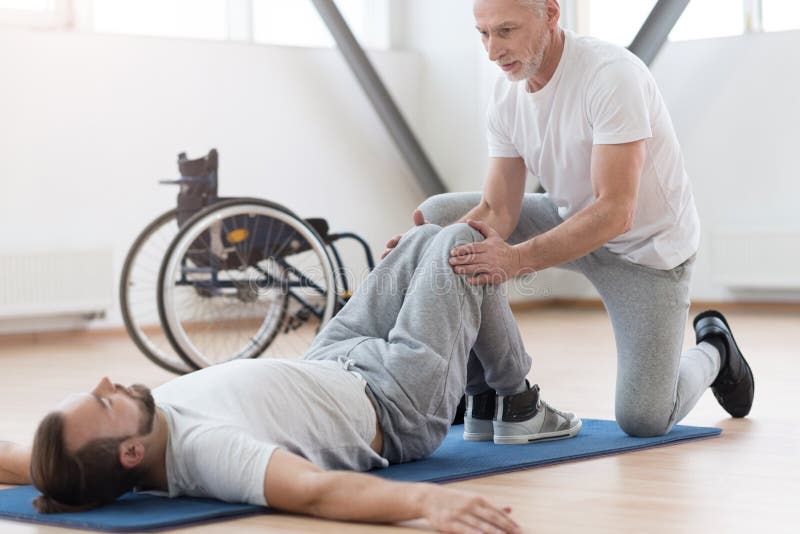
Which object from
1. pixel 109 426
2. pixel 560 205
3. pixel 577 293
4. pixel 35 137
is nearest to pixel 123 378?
pixel 35 137

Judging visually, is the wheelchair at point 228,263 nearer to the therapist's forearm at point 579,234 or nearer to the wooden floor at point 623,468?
the wooden floor at point 623,468

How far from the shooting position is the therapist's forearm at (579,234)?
2336 millimetres

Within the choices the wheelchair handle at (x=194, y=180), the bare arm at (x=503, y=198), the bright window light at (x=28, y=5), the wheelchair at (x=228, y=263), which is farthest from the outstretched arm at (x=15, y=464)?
the bright window light at (x=28, y=5)

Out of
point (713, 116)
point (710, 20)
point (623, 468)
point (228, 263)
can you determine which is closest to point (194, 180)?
point (228, 263)

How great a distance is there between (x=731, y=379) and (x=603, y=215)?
2.31 ft

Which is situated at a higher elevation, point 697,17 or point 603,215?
point 697,17

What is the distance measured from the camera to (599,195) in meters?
2.36

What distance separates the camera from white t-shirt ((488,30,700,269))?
2377 millimetres

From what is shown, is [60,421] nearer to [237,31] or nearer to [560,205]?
[560,205]

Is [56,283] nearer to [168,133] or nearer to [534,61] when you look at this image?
[168,133]

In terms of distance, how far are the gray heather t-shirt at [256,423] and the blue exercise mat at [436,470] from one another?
4 centimetres

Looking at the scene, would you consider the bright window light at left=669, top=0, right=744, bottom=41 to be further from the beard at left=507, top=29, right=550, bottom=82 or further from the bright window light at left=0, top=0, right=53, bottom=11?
the beard at left=507, top=29, right=550, bottom=82

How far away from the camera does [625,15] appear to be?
604cm

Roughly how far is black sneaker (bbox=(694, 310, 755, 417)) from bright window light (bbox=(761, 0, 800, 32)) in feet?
10.7
